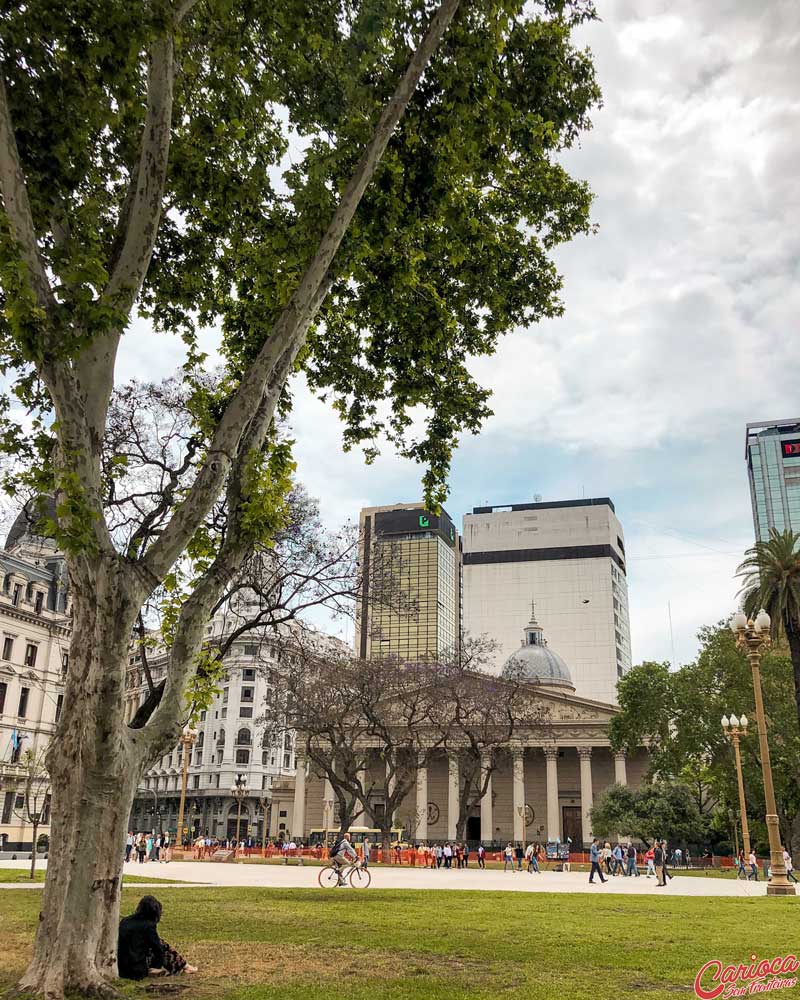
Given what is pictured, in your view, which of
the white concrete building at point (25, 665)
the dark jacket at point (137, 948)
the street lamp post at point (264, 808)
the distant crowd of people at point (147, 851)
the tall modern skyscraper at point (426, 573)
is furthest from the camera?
the tall modern skyscraper at point (426, 573)

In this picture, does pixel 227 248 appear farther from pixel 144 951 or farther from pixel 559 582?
pixel 559 582

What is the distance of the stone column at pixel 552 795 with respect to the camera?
71.9 meters

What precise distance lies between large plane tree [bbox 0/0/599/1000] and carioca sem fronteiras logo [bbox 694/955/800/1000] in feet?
19.4

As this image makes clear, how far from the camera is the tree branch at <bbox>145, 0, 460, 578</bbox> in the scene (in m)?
9.36

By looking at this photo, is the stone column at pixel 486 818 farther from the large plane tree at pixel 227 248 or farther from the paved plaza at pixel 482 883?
the large plane tree at pixel 227 248

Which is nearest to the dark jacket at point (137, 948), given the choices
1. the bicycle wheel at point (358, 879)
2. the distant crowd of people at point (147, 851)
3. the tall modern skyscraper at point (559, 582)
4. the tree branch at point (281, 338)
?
the tree branch at point (281, 338)

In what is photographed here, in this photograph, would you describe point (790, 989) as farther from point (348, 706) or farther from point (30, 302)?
point (348, 706)

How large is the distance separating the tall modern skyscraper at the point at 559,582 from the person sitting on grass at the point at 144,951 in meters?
121

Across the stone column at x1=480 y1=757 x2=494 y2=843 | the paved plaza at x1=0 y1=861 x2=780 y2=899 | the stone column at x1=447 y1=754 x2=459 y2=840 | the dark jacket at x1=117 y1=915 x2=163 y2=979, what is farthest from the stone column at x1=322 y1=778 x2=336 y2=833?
the dark jacket at x1=117 y1=915 x2=163 y2=979

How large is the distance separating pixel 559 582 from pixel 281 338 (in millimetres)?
125532

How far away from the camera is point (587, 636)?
12862cm

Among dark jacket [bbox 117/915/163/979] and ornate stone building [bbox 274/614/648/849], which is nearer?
dark jacket [bbox 117/915/163/979]

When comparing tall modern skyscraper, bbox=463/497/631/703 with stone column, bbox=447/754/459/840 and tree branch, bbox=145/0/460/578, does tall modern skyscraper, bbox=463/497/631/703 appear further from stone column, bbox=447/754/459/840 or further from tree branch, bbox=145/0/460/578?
tree branch, bbox=145/0/460/578

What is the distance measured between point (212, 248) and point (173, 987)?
10118mm
